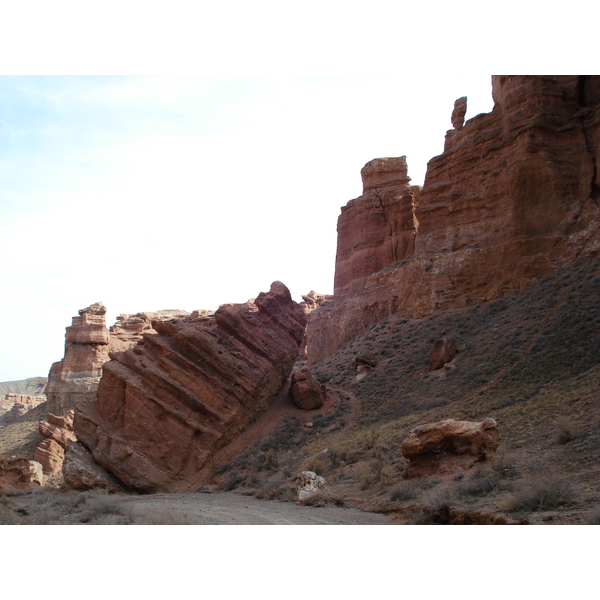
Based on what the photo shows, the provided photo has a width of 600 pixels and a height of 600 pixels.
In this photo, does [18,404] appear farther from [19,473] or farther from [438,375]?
[438,375]

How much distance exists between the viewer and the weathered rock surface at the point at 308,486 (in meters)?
14.6

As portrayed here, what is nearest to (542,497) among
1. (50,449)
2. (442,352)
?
(442,352)

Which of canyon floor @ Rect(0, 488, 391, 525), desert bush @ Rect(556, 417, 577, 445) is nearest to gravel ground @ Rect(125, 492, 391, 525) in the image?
canyon floor @ Rect(0, 488, 391, 525)

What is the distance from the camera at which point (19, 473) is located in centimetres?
2541

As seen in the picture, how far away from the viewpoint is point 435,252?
3462 centimetres

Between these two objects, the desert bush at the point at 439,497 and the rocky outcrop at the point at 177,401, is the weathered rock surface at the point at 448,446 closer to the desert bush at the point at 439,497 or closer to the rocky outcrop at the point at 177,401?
the desert bush at the point at 439,497

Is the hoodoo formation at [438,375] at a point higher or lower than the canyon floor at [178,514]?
higher

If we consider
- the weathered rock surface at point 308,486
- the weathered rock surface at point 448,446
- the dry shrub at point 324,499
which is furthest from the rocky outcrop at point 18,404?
the weathered rock surface at point 448,446

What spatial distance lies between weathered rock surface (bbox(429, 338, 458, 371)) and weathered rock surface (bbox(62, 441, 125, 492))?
599 inches

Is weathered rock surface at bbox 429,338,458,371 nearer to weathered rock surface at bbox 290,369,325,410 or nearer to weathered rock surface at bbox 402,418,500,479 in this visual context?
weathered rock surface at bbox 290,369,325,410

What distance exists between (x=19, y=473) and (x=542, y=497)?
24.6 metres

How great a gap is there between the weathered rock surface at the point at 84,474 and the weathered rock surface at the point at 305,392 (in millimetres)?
9540

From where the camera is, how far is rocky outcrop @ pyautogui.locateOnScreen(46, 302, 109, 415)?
2083 inches

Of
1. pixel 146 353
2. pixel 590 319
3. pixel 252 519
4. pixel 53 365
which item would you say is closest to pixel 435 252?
pixel 590 319
